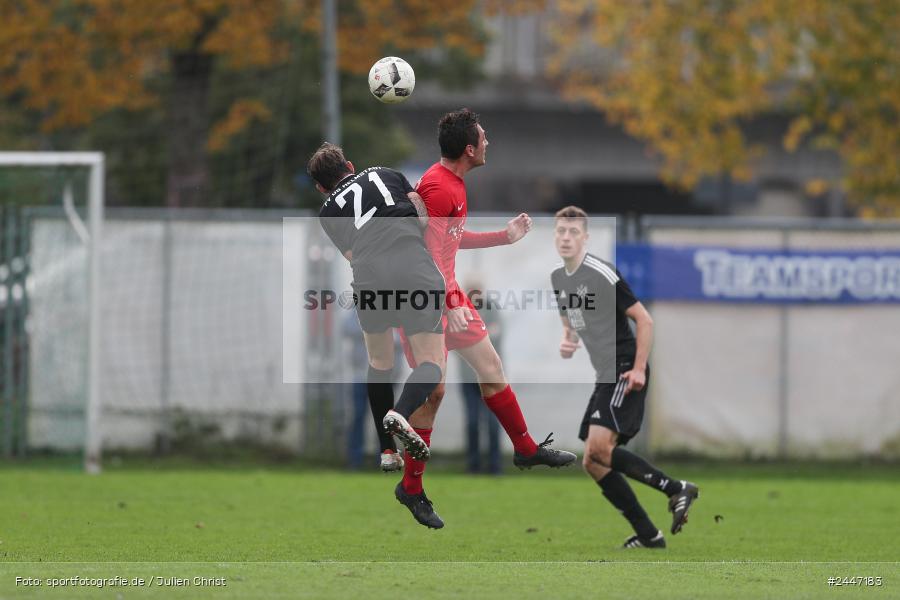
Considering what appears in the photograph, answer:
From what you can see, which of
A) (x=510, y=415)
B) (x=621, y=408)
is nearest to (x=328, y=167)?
(x=510, y=415)

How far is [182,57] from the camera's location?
79.4 feet

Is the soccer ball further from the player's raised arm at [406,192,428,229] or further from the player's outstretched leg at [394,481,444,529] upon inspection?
the player's outstretched leg at [394,481,444,529]

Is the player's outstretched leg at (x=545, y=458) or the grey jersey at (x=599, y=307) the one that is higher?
the grey jersey at (x=599, y=307)

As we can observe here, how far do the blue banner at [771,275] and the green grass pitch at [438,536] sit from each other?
82.0 inches

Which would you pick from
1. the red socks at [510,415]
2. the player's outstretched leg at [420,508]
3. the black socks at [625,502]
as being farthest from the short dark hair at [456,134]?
the black socks at [625,502]

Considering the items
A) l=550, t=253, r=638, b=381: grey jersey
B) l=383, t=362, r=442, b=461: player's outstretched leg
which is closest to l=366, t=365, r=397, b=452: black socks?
l=383, t=362, r=442, b=461: player's outstretched leg

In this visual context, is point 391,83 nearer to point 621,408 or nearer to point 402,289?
point 402,289

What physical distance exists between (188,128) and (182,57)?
133cm

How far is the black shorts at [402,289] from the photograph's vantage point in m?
9.45

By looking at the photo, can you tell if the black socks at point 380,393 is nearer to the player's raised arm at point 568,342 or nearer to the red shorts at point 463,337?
the red shorts at point 463,337

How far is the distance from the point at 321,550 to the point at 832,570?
3618mm

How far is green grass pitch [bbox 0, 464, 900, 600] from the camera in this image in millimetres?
8422

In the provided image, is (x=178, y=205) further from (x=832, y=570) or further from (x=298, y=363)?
(x=832, y=570)

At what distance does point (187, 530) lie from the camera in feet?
38.3
